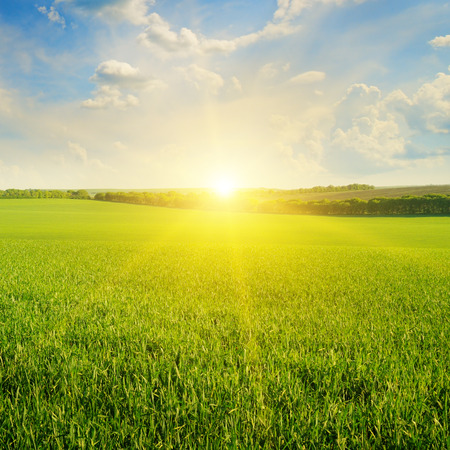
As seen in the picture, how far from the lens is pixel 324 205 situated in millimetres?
61250

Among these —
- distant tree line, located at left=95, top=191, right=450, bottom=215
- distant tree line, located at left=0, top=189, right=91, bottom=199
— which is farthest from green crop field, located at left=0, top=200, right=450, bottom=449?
distant tree line, located at left=0, top=189, right=91, bottom=199

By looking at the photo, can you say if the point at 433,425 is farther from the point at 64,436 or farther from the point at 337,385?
the point at 64,436

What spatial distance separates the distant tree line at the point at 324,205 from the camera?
55.5 m

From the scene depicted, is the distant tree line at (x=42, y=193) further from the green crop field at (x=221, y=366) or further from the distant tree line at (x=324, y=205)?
the green crop field at (x=221, y=366)

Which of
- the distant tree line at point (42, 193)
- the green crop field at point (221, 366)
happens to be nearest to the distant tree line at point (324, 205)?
the distant tree line at point (42, 193)

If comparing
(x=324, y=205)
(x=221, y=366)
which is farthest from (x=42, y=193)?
(x=221, y=366)

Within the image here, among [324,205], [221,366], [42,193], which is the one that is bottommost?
[221,366]

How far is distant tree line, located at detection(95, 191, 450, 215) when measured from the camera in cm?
5553

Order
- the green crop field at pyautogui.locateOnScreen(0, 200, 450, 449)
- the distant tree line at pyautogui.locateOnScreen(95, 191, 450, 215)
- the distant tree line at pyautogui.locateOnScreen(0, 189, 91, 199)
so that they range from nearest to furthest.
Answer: the green crop field at pyautogui.locateOnScreen(0, 200, 450, 449) → the distant tree line at pyautogui.locateOnScreen(95, 191, 450, 215) → the distant tree line at pyautogui.locateOnScreen(0, 189, 91, 199)

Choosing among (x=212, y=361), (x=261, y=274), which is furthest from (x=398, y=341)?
(x=261, y=274)

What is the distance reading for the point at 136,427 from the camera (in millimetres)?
2600

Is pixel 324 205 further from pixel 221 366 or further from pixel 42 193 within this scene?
pixel 42 193

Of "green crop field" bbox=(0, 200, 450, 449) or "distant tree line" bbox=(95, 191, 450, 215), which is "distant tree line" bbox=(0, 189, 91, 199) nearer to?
"distant tree line" bbox=(95, 191, 450, 215)

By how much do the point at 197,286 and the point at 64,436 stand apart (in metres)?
6.45
